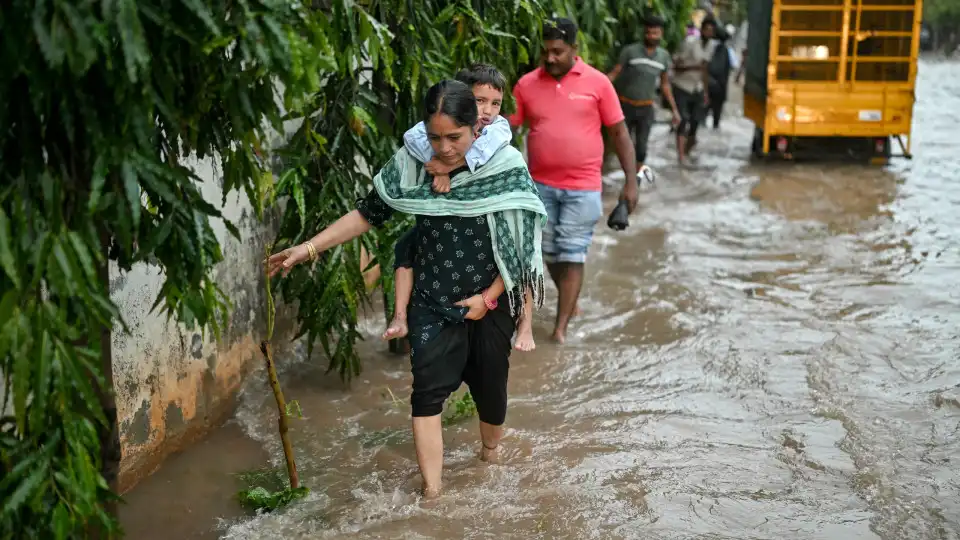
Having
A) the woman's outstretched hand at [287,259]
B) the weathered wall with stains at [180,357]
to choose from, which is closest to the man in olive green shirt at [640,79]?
the weathered wall with stains at [180,357]

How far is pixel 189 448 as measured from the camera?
4855 mm

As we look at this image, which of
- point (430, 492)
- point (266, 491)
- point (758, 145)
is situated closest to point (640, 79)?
point (758, 145)

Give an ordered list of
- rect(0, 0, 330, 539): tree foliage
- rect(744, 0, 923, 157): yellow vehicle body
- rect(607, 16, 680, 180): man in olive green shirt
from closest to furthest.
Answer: rect(0, 0, 330, 539): tree foliage
rect(607, 16, 680, 180): man in olive green shirt
rect(744, 0, 923, 157): yellow vehicle body

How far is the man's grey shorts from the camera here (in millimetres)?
6418

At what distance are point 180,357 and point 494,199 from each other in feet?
5.22

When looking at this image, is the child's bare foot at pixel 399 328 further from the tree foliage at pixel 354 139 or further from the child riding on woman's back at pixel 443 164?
the tree foliage at pixel 354 139

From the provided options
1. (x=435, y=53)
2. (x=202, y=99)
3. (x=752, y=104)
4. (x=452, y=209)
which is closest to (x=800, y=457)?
A: (x=452, y=209)

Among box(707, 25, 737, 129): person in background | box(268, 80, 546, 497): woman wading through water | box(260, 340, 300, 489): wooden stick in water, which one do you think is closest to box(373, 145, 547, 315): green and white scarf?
box(268, 80, 546, 497): woman wading through water

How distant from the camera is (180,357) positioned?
475 cm

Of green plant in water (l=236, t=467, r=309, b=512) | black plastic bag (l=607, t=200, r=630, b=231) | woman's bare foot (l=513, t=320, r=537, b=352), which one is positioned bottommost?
green plant in water (l=236, t=467, r=309, b=512)

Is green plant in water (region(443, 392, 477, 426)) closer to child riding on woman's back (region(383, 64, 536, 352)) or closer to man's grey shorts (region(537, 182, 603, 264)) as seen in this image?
child riding on woman's back (region(383, 64, 536, 352))

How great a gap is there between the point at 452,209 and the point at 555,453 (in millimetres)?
1390

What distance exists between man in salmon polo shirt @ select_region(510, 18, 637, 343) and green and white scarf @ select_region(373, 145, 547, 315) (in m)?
2.05

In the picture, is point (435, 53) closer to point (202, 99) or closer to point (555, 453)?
point (555, 453)
